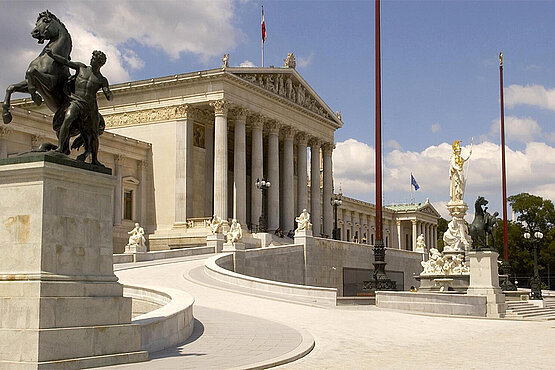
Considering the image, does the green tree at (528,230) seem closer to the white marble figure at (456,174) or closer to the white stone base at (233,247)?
the white marble figure at (456,174)

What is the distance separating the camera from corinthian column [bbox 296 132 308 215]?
2958 inches

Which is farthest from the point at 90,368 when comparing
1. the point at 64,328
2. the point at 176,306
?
the point at 176,306

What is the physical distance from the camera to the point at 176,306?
55.8 feet

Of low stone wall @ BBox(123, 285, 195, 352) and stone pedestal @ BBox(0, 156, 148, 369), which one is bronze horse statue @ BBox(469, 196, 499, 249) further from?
stone pedestal @ BBox(0, 156, 148, 369)

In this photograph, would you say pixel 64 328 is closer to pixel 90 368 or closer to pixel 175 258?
pixel 90 368

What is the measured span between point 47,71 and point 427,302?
60.2 feet

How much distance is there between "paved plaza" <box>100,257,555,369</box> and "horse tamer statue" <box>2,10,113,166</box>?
4385 millimetres

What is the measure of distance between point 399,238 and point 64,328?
115m

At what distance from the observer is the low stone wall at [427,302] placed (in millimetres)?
27469

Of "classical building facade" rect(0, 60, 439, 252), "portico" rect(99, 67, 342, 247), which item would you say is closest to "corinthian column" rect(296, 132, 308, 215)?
"portico" rect(99, 67, 342, 247)

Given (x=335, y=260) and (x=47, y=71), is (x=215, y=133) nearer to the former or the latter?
(x=335, y=260)

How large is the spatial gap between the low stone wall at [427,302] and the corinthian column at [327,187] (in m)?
50.4

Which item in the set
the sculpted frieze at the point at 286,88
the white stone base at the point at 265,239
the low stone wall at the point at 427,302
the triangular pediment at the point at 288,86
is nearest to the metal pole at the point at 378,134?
the low stone wall at the point at 427,302

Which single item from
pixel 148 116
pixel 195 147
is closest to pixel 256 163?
pixel 195 147
